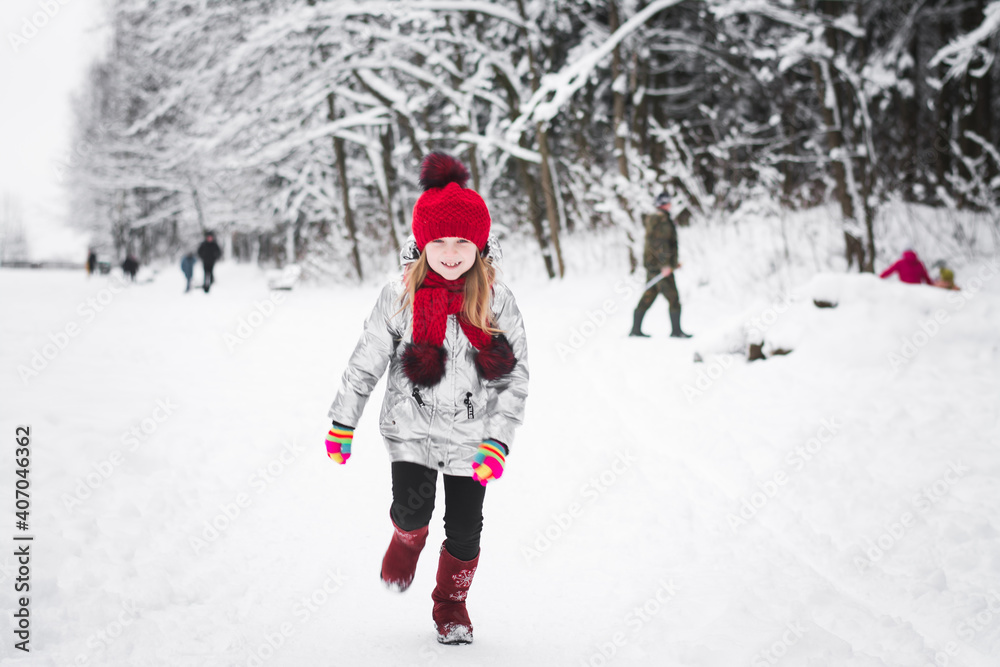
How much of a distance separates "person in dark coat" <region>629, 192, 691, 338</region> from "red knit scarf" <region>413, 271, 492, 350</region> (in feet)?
19.3

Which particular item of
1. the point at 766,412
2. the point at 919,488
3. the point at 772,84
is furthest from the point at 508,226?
the point at 919,488

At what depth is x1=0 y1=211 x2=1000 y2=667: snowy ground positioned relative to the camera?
7.58ft

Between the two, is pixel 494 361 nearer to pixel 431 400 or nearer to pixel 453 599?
pixel 431 400

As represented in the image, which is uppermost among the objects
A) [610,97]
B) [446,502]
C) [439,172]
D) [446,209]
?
[610,97]

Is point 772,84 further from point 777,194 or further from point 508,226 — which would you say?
point 508,226

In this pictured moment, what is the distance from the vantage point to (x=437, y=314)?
2225mm

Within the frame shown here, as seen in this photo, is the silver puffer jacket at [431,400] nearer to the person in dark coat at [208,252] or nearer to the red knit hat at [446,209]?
the red knit hat at [446,209]

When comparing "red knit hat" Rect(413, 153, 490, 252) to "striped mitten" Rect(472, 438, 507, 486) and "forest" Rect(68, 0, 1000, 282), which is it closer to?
"striped mitten" Rect(472, 438, 507, 486)

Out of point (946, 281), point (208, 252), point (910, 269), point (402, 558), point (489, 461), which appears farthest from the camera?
point (208, 252)

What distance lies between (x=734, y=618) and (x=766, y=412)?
9.20ft

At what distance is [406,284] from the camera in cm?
228

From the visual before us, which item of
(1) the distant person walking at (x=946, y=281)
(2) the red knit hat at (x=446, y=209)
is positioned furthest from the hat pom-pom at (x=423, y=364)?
(1) the distant person walking at (x=946, y=281)

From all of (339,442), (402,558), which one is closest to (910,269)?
(402,558)

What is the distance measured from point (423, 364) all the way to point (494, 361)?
9.9 inches
